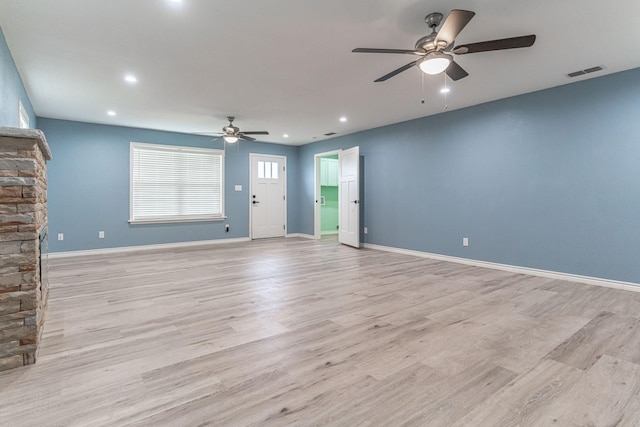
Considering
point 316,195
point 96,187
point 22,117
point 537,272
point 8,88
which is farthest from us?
point 316,195

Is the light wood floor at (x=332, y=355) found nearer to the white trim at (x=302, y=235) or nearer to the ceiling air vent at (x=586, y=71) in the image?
the ceiling air vent at (x=586, y=71)

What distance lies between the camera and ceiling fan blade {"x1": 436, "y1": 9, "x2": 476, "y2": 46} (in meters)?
2.03

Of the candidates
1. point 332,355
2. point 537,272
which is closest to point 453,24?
point 332,355

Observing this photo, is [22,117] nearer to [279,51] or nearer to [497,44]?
[279,51]

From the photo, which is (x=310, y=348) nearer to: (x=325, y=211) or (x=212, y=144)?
(x=212, y=144)

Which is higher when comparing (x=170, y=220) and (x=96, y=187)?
(x=96, y=187)

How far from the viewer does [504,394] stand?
5.54 ft

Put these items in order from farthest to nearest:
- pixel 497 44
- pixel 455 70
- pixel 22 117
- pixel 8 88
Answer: pixel 22 117 < pixel 8 88 < pixel 455 70 < pixel 497 44

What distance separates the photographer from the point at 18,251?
79.0 inches

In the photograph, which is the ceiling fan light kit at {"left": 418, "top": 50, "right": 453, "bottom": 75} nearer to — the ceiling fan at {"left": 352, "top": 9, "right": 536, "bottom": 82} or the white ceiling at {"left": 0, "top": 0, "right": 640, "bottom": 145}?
the ceiling fan at {"left": 352, "top": 9, "right": 536, "bottom": 82}

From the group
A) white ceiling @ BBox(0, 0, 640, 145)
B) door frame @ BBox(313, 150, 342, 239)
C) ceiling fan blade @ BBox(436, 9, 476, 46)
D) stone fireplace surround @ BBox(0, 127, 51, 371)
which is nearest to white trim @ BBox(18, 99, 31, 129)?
white ceiling @ BBox(0, 0, 640, 145)

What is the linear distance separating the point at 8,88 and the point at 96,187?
3226mm

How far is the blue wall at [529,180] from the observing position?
145 inches

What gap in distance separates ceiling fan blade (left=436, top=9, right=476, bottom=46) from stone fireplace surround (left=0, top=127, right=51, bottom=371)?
2.84m
